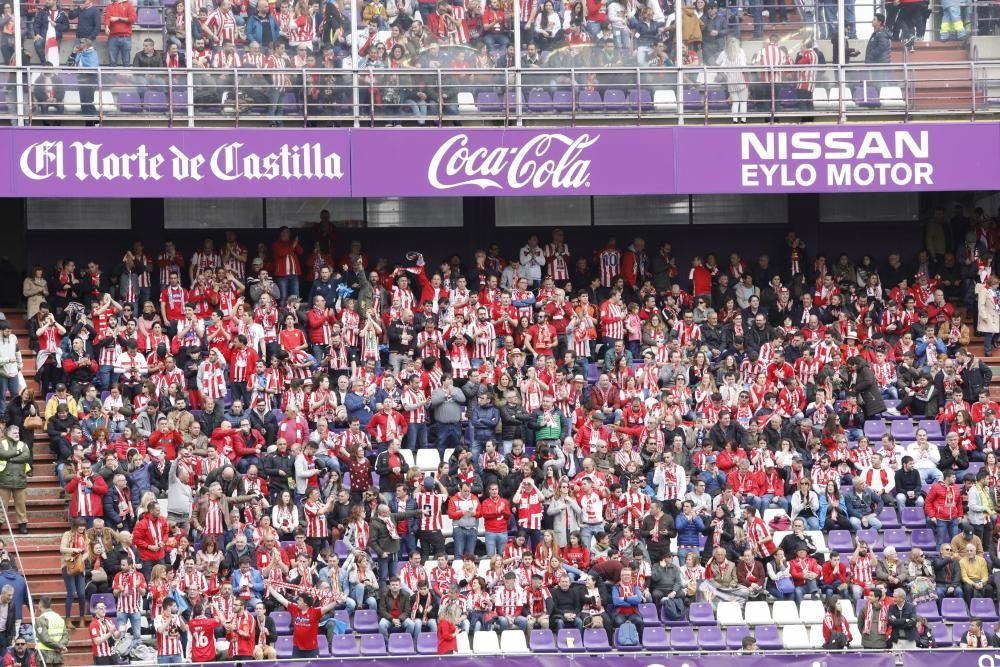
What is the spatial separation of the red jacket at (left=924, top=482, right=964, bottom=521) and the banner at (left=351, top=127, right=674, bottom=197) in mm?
6312

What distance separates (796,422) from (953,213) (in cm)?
652

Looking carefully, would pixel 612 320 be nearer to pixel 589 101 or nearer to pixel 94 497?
pixel 589 101

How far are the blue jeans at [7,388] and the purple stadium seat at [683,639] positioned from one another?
29.2 feet

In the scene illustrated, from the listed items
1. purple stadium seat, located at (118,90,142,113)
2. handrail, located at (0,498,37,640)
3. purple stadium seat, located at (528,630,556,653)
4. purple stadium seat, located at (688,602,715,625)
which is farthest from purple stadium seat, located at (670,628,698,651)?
purple stadium seat, located at (118,90,142,113)

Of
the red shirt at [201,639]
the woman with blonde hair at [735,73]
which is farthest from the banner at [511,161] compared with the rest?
the red shirt at [201,639]

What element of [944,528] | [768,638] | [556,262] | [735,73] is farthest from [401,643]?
[735,73]

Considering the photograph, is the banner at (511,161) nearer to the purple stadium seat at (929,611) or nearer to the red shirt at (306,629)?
the purple stadium seat at (929,611)

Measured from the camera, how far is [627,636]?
77.8 ft

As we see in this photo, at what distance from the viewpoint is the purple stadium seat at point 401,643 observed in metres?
23.4

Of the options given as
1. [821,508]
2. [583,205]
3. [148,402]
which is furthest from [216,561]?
[583,205]

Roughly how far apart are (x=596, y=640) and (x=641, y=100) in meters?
9.18

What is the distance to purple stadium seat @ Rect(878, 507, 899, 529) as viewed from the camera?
26125 mm

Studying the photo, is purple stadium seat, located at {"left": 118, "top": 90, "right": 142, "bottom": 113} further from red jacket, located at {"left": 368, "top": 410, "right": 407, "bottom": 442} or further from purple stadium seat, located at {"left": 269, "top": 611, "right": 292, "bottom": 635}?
purple stadium seat, located at {"left": 269, "top": 611, "right": 292, "bottom": 635}

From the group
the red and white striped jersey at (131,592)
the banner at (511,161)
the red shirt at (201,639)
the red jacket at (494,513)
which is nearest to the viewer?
the red shirt at (201,639)
